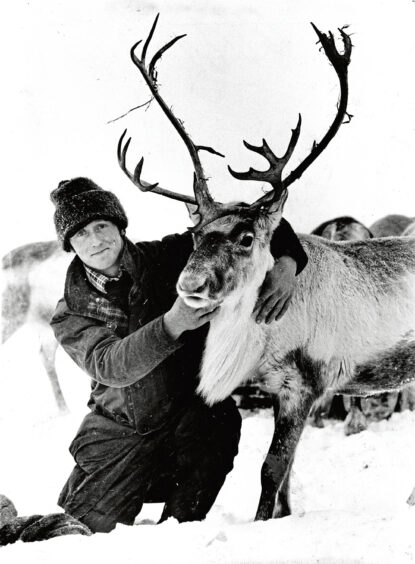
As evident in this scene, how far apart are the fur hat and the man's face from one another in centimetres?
2

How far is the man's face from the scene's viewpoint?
2.20 metres

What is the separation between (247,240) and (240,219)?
0.21 feet

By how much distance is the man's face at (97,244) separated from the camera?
2.20 metres

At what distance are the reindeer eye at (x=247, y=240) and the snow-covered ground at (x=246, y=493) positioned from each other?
31.2 inches

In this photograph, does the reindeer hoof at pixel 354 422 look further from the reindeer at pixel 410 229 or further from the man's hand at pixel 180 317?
the man's hand at pixel 180 317

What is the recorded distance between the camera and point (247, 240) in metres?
2.09

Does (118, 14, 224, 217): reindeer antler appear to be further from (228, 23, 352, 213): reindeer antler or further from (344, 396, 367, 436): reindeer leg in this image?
(344, 396, 367, 436): reindeer leg

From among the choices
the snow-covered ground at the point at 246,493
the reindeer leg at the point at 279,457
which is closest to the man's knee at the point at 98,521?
the snow-covered ground at the point at 246,493

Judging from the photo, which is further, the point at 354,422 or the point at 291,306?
the point at 354,422

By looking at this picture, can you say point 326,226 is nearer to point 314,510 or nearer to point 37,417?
point 314,510

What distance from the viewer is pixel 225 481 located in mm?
2486

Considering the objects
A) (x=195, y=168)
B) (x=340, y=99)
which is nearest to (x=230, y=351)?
(x=195, y=168)

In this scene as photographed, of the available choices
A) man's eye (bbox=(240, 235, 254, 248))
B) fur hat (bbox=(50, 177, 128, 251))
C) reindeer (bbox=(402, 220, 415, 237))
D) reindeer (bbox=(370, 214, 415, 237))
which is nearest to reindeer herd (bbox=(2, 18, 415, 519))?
man's eye (bbox=(240, 235, 254, 248))

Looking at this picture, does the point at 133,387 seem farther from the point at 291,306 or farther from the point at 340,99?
the point at 340,99
